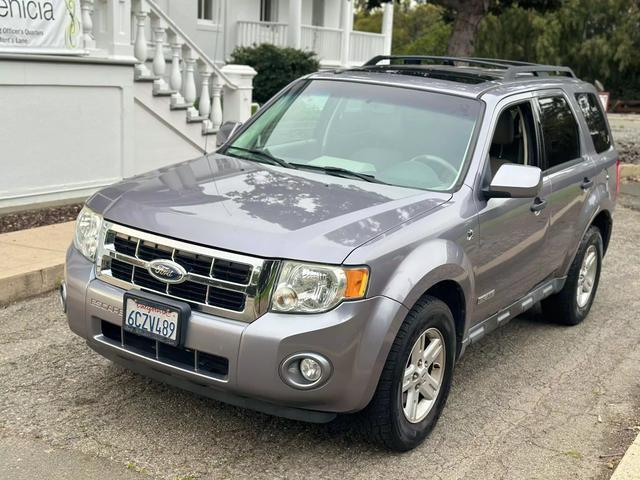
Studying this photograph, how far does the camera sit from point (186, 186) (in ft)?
14.3

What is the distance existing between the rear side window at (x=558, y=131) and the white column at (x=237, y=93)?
6.43 metres

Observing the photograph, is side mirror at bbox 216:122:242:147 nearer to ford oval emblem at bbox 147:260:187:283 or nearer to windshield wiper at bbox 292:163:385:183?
windshield wiper at bbox 292:163:385:183

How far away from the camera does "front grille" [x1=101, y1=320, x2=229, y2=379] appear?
3717 millimetres

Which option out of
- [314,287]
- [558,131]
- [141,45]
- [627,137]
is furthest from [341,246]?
[627,137]

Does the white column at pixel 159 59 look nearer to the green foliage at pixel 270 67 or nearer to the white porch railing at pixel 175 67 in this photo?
the white porch railing at pixel 175 67

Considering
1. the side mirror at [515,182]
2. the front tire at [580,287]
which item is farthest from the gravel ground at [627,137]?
the side mirror at [515,182]

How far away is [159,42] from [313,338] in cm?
810

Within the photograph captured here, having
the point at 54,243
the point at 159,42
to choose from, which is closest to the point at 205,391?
the point at 54,243

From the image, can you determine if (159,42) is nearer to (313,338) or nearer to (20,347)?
(20,347)

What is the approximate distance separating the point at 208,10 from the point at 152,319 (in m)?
19.3

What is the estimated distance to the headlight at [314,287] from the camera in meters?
3.60

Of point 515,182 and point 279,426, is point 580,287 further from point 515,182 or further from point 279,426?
point 279,426

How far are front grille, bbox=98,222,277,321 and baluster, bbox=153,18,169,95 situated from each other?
6680 millimetres

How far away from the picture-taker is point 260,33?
22.2 metres
